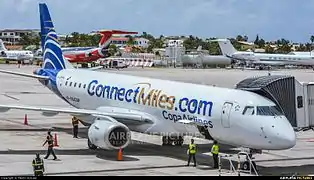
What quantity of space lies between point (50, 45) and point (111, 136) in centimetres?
1485

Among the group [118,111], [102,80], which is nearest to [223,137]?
[118,111]

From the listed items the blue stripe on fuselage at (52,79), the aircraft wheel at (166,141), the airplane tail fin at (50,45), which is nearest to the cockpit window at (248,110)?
the aircraft wheel at (166,141)

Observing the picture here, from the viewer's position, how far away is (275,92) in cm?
2638

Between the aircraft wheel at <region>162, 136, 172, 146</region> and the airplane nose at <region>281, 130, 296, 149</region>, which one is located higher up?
the airplane nose at <region>281, 130, 296, 149</region>

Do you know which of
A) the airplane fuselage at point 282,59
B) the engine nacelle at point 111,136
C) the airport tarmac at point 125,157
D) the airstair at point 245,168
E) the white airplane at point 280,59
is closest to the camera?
the airstair at point 245,168

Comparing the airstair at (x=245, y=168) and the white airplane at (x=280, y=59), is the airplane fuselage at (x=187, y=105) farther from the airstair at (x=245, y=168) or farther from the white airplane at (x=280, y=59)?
the white airplane at (x=280, y=59)

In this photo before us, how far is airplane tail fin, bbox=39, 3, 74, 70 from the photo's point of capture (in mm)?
41125

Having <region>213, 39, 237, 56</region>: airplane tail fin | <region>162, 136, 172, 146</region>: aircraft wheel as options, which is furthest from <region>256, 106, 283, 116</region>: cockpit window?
<region>213, 39, 237, 56</region>: airplane tail fin

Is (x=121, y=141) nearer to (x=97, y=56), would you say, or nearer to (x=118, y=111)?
(x=118, y=111)

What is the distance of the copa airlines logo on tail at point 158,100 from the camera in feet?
90.6

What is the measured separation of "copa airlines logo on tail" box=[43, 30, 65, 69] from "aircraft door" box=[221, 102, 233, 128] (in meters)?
17.3

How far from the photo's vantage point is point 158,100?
98.6 feet

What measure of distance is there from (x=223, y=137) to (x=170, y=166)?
8.46 ft

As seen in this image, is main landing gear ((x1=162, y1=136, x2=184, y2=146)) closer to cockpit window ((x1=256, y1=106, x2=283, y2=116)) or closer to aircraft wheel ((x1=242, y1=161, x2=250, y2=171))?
aircraft wheel ((x1=242, y1=161, x2=250, y2=171))
